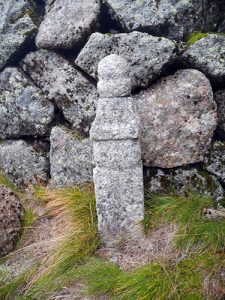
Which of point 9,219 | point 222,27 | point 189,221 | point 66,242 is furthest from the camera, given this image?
point 222,27

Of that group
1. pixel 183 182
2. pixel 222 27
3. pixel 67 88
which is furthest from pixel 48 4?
pixel 183 182

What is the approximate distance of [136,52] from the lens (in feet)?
16.6

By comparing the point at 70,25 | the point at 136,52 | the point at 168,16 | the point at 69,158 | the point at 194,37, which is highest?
the point at 70,25

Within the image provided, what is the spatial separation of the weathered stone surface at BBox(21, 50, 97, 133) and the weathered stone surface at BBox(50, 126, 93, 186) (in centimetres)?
20

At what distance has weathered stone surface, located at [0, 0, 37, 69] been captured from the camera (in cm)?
571

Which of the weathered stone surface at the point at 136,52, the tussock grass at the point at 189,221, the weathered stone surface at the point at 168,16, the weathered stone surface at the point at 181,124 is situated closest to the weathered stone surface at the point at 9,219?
the tussock grass at the point at 189,221

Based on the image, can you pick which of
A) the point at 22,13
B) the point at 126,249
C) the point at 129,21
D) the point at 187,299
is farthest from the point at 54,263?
the point at 22,13

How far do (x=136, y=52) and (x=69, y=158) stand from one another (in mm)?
1679

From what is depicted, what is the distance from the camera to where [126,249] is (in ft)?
14.5

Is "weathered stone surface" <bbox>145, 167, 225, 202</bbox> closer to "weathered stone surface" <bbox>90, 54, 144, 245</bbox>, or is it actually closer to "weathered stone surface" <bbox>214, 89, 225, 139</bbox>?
"weathered stone surface" <bbox>90, 54, 144, 245</bbox>

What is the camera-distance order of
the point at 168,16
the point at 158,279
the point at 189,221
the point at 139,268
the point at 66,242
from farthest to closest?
the point at 168,16 < the point at 66,242 < the point at 189,221 < the point at 139,268 < the point at 158,279

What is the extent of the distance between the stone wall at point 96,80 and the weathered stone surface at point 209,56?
0.04 feet

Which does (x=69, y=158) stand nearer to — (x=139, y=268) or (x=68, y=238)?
(x=68, y=238)

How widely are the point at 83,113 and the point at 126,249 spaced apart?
6.45ft
